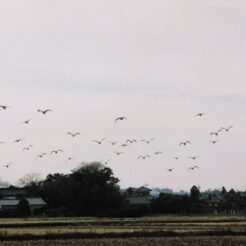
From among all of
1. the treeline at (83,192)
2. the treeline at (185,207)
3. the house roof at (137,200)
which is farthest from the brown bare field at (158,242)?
the house roof at (137,200)

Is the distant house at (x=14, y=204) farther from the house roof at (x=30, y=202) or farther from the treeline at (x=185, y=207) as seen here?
the treeline at (x=185, y=207)

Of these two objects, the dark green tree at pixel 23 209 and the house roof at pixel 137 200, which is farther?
the house roof at pixel 137 200

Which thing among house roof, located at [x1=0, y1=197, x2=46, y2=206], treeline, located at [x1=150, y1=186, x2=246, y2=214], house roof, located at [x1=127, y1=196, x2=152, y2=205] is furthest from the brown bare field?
house roof, located at [x1=127, y1=196, x2=152, y2=205]

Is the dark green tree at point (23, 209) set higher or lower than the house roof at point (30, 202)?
lower

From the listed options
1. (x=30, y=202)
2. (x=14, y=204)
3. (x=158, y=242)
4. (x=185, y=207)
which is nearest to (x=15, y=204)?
(x=14, y=204)

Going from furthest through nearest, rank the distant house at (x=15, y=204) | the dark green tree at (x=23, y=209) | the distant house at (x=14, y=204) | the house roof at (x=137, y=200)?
the house roof at (x=137, y=200), the distant house at (x=15, y=204), the distant house at (x=14, y=204), the dark green tree at (x=23, y=209)

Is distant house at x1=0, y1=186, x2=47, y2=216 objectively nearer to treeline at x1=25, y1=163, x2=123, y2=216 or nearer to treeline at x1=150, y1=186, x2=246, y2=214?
treeline at x1=25, y1=163, x2=123, y2=216

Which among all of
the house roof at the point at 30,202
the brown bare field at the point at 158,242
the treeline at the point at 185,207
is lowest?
the brown bare field at the point at 158,242

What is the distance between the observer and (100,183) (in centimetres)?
11656

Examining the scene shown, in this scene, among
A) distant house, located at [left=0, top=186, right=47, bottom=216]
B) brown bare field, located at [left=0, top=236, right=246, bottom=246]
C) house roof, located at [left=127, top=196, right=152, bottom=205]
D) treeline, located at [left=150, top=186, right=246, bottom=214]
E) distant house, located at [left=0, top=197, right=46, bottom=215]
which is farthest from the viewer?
house roof, located at [left=127, top=196, right=152, bottom=205]

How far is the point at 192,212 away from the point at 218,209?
8.59 m

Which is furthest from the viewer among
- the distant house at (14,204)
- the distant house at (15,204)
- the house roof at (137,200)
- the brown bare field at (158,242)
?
the house roof at (137,200)

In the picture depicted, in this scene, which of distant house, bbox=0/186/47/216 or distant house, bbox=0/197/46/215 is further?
distant house, bbox=0/197/46/215

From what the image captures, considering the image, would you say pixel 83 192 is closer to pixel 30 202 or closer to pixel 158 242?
pixel 30 202
